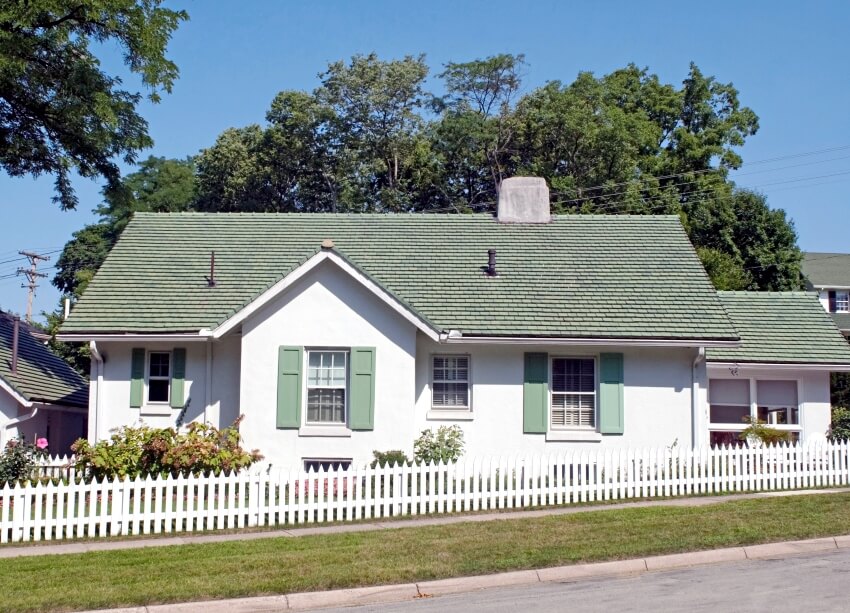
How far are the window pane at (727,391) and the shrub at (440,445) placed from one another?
21.1ft

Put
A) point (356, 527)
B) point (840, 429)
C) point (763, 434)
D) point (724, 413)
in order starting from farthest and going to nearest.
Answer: point (724, 413) → point (840, 429) → point (763, 434) → point (356, 527)

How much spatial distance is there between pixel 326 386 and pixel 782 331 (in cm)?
1093

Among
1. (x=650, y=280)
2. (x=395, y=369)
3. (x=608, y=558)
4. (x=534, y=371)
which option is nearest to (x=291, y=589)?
(x=608, y=558)

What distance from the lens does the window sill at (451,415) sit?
20781 mm

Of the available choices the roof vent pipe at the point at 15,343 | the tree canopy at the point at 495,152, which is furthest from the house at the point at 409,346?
the tree canopy at the point at 495,152

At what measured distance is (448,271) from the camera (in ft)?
75.3

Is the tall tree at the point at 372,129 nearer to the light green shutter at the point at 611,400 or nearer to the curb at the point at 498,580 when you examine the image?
the light green shutter at the point at 611,400

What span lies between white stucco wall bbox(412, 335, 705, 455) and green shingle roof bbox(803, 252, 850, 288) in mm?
35325

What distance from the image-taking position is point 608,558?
1226 centimetres

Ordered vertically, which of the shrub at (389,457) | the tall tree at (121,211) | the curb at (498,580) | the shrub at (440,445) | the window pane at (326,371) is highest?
the tall tree at (121,211)

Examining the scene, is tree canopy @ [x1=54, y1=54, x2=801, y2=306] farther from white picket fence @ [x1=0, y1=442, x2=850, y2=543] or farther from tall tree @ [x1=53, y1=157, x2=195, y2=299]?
white picket fence @ [x1=0, y1=442, x2=850, y2=543]

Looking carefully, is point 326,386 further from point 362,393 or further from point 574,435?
point 574,435

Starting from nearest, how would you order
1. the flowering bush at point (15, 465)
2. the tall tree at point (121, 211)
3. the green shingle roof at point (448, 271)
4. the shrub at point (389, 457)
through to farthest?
1. the flowering bush at point (15, 465)
2. the shrub at point (389, 457)
3. the green shingle roof at point (448, 271)
4. the tall tree at point (121, 211)

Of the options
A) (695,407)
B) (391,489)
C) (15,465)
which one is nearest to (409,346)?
(391,489)
